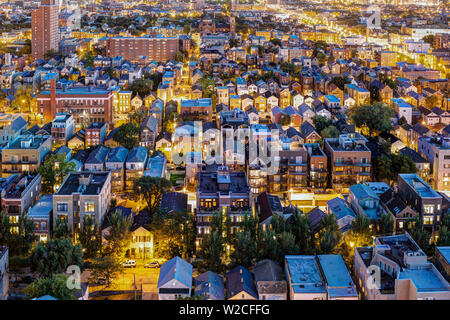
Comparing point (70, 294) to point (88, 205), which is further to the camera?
point (88, 205)

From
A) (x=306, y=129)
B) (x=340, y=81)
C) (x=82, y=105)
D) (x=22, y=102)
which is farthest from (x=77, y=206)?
(x=340, y=81)

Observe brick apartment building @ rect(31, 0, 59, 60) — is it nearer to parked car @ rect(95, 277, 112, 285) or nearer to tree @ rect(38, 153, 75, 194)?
tree @ rect(38, 153, 75, 194)

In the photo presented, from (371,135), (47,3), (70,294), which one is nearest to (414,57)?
(371,135)

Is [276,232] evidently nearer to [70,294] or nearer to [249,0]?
[70,294]

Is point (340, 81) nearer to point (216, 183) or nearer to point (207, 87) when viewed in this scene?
point (207, 87)

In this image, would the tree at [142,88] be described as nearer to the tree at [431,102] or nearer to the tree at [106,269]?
the tree at [431,102]

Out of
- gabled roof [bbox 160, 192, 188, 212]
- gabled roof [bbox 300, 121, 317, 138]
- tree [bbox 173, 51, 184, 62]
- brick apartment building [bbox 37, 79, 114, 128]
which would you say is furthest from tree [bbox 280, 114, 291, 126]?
tree [bbox 173, 51, 184, 62]
